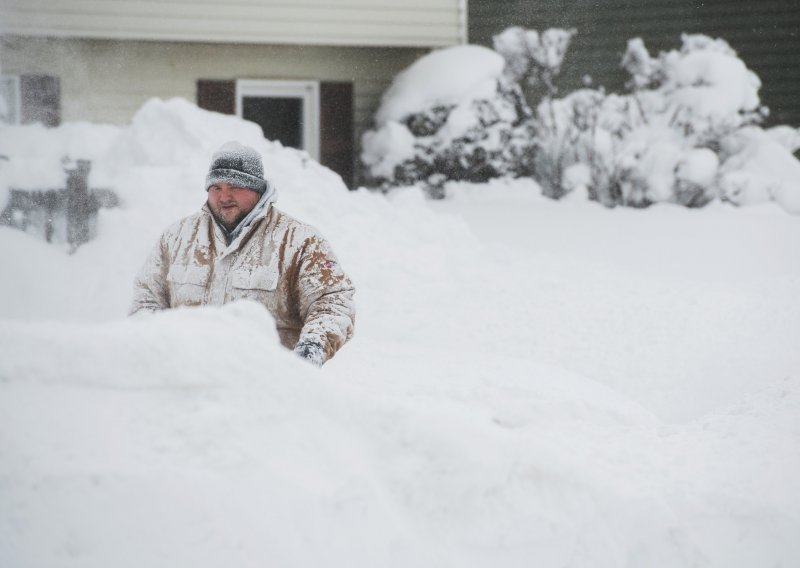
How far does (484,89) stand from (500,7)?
4.39 meters

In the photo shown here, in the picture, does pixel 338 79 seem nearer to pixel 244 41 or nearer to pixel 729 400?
pixel 244 41

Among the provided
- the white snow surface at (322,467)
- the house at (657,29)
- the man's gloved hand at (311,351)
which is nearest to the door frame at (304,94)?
the house at (657,29)

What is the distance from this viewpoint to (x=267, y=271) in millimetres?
3812

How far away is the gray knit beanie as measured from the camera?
3820 mm

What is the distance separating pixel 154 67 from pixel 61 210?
158 inches

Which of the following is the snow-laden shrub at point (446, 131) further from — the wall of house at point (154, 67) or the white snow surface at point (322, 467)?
the white snow surface at point (322, 467)

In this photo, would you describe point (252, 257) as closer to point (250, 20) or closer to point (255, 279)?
point (255, 279)

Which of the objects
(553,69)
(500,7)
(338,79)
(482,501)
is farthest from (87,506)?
(500,7)

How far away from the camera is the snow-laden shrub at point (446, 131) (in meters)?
12.3

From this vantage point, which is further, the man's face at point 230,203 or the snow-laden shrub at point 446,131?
the snow-laden shrub at point 446,131

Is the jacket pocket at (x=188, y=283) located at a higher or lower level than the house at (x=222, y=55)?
lower

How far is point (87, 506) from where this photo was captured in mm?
2232

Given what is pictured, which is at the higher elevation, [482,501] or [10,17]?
[10,17]

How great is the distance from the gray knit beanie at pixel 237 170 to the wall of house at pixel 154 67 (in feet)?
27.6
